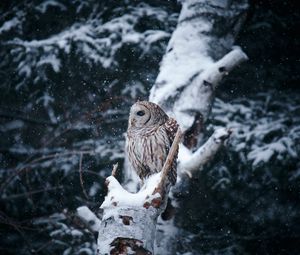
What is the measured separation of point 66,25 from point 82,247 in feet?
8.70

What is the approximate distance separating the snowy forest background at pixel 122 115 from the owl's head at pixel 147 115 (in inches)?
38.5

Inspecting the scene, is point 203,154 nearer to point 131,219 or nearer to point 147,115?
point 147,115

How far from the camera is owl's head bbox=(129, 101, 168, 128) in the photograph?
3.20 metres

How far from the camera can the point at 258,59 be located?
464cm

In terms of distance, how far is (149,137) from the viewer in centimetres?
328

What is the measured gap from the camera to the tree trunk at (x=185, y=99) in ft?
7.15

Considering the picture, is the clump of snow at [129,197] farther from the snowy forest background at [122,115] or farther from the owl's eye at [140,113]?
the snowy forest background at [122,115]

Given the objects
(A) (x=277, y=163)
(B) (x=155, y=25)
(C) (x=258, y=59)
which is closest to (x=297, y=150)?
(A) (x=277, y=163)

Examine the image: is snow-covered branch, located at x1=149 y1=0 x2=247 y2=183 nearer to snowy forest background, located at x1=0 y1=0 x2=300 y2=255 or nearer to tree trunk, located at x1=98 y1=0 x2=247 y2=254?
tree trunk, located at x1=98 y1=0 x2=247 y2=254

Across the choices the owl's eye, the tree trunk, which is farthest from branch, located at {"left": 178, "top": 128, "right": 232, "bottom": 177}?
the owl's eye

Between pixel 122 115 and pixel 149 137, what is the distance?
172 cm

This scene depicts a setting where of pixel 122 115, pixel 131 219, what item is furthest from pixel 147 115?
pixel 122 115

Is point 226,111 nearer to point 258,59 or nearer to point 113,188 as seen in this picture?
point 258,59

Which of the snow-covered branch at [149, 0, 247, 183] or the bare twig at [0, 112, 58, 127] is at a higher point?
the snow-covered branch at [149, 0, 247, 183]
